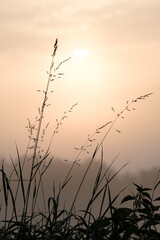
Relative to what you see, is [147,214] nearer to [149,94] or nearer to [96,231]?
[96,231]

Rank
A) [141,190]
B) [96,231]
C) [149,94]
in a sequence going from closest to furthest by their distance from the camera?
1. [96,231]
2. [141,190]
3. [149,94]

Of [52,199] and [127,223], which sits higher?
[52,199]

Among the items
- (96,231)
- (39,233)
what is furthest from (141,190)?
(39,233)

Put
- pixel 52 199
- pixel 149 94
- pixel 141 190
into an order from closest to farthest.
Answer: pixel 52 199 → pixel 141 190 → pixel 149 94

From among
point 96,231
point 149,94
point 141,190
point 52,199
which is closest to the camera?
point 96,231

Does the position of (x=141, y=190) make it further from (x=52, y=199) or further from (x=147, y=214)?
(x=52, y=199)

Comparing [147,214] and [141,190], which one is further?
[141,190]

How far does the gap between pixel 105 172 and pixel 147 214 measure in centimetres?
49

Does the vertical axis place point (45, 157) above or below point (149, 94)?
below

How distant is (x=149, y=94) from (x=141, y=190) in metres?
0.89

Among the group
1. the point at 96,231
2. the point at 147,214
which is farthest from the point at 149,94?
the point at 96,231

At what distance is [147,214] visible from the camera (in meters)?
3.49

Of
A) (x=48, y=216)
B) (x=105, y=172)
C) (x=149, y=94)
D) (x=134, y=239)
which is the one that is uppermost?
(x=149, y=94)

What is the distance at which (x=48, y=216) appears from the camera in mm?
3578
